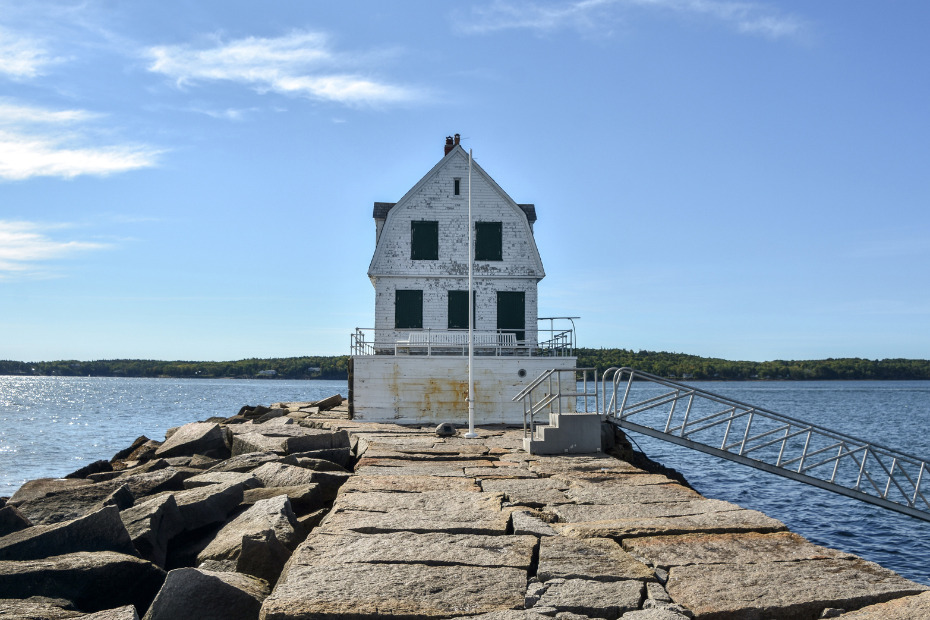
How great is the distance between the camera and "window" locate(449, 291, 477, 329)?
76.8 feet

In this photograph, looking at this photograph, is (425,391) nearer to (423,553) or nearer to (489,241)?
(489,241)

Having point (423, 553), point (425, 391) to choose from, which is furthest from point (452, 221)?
point (423, 553)

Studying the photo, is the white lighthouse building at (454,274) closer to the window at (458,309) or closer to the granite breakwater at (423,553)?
the window at (458,309)

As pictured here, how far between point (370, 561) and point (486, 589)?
1101mm

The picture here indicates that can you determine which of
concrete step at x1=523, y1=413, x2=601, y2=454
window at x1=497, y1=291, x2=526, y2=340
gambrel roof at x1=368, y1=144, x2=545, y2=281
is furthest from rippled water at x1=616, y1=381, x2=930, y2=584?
gambrel roof at x1=368, y1=144, x2=545, y2=281

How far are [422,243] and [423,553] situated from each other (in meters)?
18.3

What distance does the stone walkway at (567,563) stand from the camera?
4844 mm

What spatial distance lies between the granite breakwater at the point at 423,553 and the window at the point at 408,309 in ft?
41.9

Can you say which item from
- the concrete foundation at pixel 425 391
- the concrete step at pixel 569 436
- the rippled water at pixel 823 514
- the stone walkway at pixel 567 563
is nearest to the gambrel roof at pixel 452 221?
the concrete foundation at pixel 425 391

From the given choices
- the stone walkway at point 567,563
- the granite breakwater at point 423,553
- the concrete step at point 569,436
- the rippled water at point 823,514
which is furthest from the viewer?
the rippled water at point 823,514

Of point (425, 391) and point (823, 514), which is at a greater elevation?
point (425, 391)

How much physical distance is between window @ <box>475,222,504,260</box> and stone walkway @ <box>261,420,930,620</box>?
15.3 meters

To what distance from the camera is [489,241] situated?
24.0m

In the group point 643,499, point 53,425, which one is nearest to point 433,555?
point 643,499
